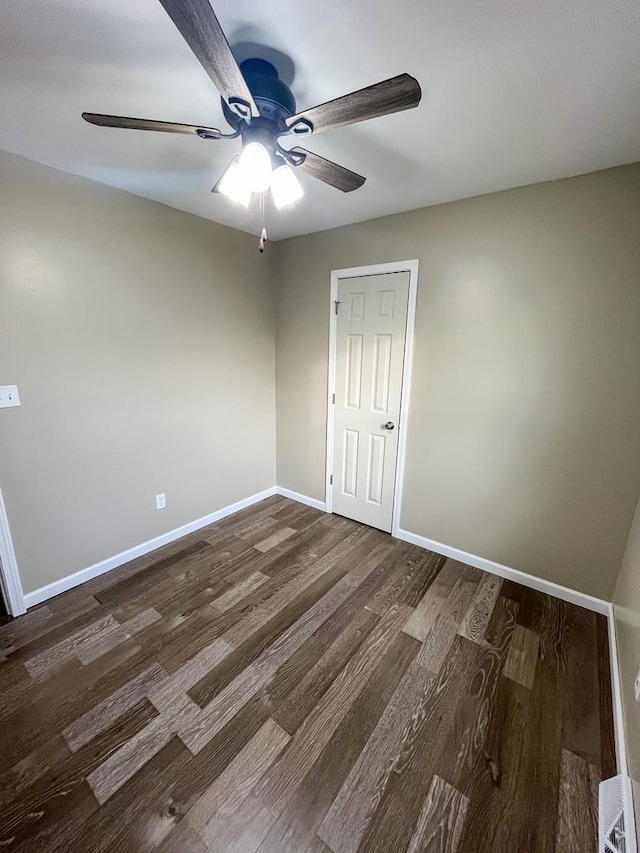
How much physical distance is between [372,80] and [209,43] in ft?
2.36

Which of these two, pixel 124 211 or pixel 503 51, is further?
pixel 124 211

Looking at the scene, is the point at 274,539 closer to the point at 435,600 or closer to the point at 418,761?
the point at 435,600

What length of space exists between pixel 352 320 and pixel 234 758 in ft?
8.69

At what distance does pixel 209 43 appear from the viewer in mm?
798

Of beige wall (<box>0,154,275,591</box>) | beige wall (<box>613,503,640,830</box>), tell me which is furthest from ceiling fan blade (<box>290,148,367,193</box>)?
beige wall (<box>613,503,640,830</box>)

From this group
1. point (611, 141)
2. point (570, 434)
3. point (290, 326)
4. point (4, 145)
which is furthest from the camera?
point (290, 326)

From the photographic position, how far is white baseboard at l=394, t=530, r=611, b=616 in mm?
2027

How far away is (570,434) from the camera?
1.96 meters

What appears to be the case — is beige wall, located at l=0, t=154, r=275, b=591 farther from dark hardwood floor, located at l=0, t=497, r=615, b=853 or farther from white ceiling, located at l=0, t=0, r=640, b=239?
dark hardwood floor, located at l=0, t=497, r=615, b=853

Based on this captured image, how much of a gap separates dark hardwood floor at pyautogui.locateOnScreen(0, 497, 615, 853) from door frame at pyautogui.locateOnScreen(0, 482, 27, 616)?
0.09m

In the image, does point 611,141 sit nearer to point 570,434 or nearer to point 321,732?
point 570,434

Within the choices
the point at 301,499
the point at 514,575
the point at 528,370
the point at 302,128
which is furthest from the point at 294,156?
the point at 301,499

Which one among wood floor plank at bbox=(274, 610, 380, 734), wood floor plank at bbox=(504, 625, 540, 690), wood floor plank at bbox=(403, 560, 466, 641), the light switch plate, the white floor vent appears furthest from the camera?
wood floor plank at bbox=(403, 560, 466, 641)

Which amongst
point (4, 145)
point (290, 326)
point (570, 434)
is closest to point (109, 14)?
point (4, 145)
